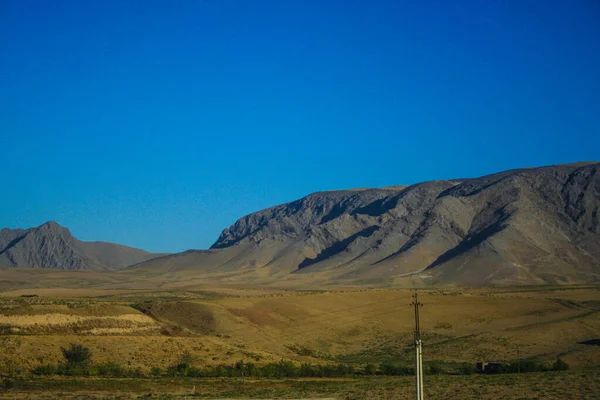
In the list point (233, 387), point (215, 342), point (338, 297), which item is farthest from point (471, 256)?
point (233, 387)

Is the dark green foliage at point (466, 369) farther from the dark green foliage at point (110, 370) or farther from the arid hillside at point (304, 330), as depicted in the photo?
the dark green foliage at point (110, 370)

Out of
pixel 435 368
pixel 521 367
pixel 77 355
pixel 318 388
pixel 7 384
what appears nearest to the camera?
pixel 7 384

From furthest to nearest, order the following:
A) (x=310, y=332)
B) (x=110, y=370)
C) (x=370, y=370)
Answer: (x=310, y=332), (x=370, y=370), (x=110, y=370)

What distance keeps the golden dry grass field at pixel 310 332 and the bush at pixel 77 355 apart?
1.68 ft

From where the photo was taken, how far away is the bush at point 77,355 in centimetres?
4975

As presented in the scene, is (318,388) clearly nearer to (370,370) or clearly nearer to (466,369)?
(370,370)

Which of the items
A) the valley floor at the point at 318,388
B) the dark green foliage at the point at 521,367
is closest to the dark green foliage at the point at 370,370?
the valley floor at the point at 318,388

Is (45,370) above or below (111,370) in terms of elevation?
above

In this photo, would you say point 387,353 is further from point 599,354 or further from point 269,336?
point 599,354

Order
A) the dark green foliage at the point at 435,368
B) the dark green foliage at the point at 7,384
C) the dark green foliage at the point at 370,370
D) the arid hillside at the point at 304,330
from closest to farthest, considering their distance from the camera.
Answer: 1. the dark green foliage at the point at 7,384
2. the dark green foliage at the point at 370,370
3. the dark green foliage at the point at 435,368
4. the arid hillside at the point at 304,330

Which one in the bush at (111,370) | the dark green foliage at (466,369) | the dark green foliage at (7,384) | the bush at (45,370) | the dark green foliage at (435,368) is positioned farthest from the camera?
the dark green foliage at (435,368)

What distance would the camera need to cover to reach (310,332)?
75.5m

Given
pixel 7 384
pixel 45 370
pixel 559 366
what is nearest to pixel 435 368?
pixel 559 366

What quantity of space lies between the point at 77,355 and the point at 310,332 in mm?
30140
